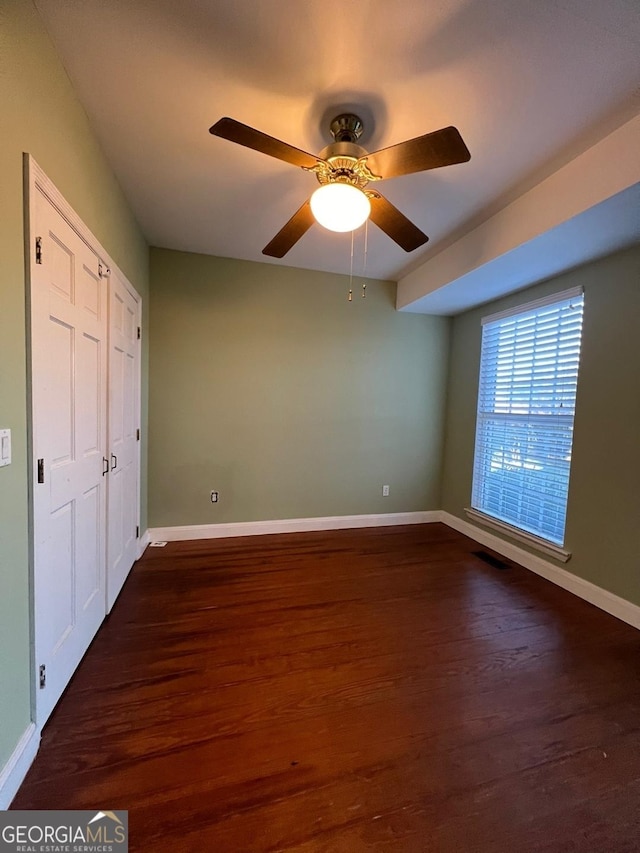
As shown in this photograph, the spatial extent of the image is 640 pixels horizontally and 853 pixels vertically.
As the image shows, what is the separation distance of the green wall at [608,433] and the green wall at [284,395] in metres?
1.59

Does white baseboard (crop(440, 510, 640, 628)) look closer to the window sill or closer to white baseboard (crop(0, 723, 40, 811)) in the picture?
the window sill

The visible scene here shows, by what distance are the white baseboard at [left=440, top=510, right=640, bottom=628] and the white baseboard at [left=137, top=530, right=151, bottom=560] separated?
3.25 meters

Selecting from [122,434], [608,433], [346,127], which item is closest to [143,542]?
[122,434]

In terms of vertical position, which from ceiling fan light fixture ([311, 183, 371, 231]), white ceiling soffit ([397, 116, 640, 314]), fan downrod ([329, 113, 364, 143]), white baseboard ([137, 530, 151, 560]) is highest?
fan downrod ([329, 113, 364, 143])

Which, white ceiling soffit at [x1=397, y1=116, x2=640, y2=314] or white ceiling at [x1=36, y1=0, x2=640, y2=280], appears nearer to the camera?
white ceiling at [x1=36, y1=0, x2=640, y2=280]

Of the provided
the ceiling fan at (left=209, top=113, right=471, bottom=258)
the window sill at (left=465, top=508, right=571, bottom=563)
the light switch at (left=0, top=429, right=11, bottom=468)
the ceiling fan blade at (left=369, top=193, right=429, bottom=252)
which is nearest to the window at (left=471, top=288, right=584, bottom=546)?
the window sill at (left=465, top=508, right=571, bottom=563)

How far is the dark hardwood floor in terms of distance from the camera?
1109mm

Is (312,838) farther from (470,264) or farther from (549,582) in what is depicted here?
(470,264)

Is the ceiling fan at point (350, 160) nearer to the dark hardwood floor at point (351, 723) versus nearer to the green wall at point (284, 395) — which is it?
the green wall at point (284, 395)

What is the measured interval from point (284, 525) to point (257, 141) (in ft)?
10.3

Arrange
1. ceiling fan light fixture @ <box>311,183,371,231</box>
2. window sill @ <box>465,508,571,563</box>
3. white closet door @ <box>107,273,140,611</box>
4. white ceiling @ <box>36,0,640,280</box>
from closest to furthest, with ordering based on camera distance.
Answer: white ceiling @ <box>36,0,640,280</box> < ceiling fan light fixture @ <box>311,183,371,231</box> < white closet door @ <box>107,273,140,611</box> < window sill @ <box>465,508,571,563</box>

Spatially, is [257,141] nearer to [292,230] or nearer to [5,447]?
[292,230]

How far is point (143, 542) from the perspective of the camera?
10.00 feet

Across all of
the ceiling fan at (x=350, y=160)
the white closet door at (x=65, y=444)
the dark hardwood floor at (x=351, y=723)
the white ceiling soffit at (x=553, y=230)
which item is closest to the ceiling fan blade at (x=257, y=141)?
the ceiling fan at (x=350, y=160)
